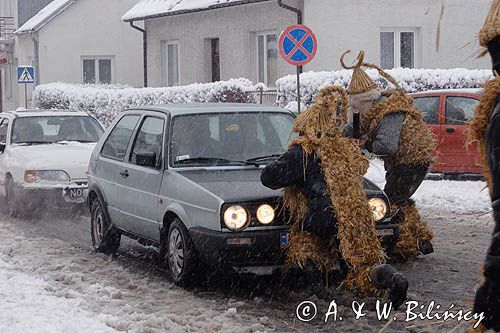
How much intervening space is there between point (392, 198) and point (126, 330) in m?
3.43

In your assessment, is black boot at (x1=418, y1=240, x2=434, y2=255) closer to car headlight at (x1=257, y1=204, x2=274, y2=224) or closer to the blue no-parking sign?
car headlight at (x1=257, y1=204, x2=274, y2=224)

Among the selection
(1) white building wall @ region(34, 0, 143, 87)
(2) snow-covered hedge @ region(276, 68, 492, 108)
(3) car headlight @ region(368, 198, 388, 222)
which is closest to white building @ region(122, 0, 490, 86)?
(2) snow-covered hedge @ region(276, 68, 492, 108)

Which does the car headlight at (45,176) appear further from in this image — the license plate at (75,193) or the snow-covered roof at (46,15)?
the snow-covered roof at (46,15)

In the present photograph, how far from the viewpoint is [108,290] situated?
27.3ft

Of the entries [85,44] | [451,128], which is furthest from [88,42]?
[451,128]

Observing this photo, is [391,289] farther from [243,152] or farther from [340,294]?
[243,152]

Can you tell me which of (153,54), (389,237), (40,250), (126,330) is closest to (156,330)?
(126,330)

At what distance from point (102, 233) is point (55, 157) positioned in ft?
11.6

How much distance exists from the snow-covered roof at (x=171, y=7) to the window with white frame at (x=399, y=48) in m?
3.78

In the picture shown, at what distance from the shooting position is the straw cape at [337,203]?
7625 mm

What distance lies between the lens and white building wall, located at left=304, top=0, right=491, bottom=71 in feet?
80.7

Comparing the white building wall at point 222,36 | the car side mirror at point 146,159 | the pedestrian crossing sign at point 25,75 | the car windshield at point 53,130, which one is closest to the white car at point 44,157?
the car windshield at point 53,130

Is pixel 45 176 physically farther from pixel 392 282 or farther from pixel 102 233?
pixel 392 282

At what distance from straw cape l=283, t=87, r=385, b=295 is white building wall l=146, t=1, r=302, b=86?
57.6ft
